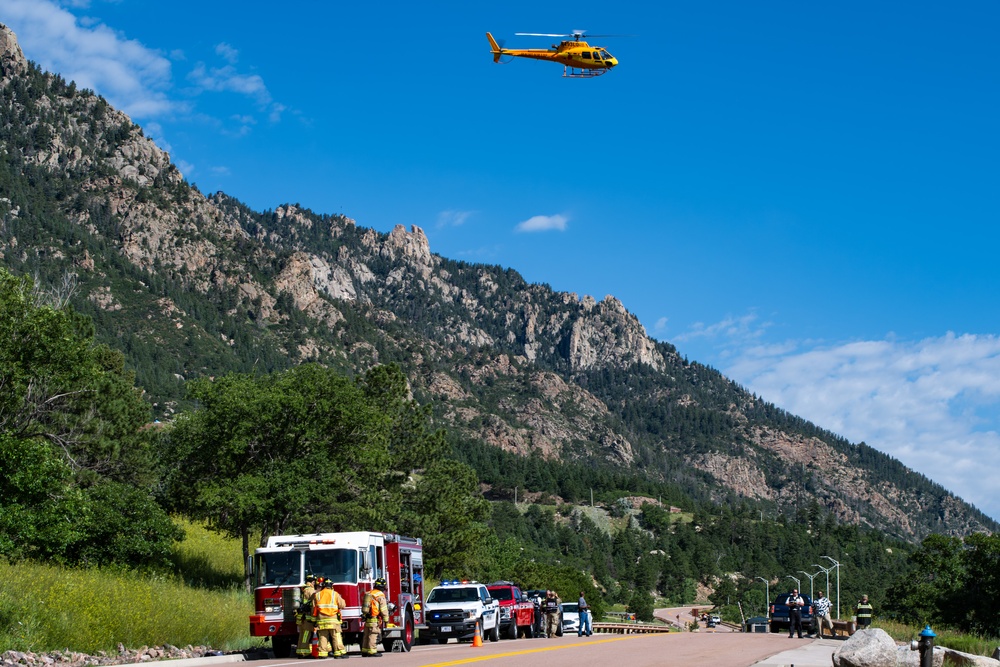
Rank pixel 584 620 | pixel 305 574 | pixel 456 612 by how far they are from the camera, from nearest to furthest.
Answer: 1. pixel 305 574
2. pixel 456 612
3. pixel 584 620

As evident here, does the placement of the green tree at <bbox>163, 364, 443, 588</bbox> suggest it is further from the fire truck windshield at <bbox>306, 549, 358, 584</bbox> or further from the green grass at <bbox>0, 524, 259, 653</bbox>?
the fire truck windshield at <bbox>306, 549, 358, 584</bbox>

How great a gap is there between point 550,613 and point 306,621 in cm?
1782

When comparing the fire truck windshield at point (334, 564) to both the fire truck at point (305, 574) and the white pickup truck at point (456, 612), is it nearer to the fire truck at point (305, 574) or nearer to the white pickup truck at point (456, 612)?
the fire truck at point (305, 574)

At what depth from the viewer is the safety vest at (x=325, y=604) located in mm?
22547

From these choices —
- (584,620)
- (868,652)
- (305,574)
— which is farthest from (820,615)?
(868,652)

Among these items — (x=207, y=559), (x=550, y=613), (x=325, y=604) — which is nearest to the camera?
(x=325, y=604)

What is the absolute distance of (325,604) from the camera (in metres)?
22.5

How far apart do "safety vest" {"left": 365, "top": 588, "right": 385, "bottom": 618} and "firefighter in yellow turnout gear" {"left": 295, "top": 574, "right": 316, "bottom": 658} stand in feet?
4.47

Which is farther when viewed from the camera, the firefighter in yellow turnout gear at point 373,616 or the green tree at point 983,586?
the green tree at point 983,586

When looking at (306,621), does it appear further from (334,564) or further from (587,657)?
(587,657)

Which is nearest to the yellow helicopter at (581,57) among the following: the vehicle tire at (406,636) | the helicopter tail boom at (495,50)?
the helicopter tail boom at (495,50)

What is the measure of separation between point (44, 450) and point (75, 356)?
598cm

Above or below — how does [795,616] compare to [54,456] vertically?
below

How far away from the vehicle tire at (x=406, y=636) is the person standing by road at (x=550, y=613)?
1176 centimetres
